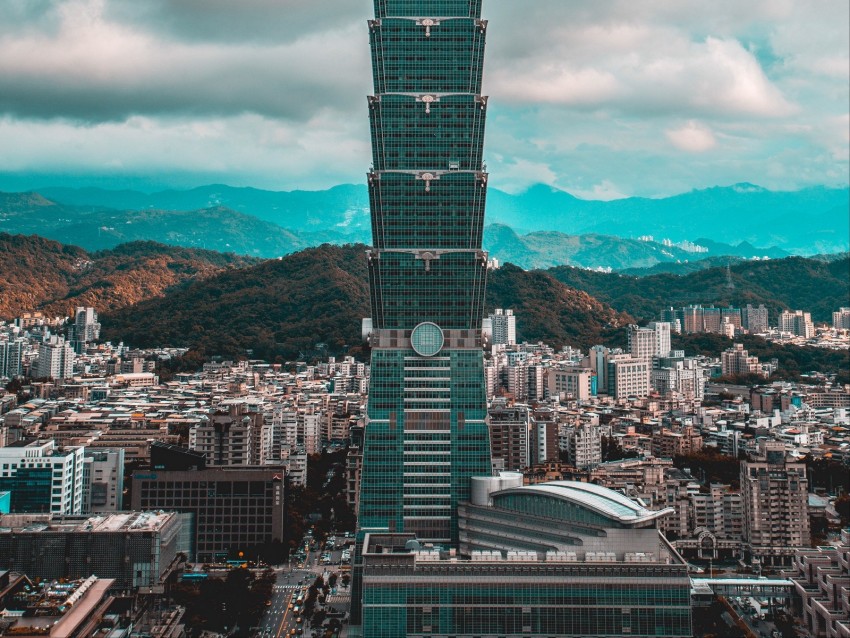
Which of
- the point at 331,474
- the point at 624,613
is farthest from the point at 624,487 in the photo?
the point at 624,613

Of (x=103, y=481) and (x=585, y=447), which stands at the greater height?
(x=585, y=447)

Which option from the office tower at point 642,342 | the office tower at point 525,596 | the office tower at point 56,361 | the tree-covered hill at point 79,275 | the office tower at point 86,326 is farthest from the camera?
the tree-covered hill at point 79,275

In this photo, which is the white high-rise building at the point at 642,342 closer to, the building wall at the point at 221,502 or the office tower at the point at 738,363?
the office tower at the point at 738,363

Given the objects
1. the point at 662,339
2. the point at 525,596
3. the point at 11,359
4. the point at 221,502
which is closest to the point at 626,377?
the point at 662,339

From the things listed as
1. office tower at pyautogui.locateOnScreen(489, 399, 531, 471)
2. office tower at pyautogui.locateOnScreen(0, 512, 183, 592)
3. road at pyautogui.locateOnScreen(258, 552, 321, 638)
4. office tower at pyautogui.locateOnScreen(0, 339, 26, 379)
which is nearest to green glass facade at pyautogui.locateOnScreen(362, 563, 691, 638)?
road at pyautogui.locateOnScreen(258, 552, 321, 638)

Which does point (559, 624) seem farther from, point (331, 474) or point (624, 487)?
point (331, 474)

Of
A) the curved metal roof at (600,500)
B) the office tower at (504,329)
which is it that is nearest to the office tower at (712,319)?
the office tower at (504,329)

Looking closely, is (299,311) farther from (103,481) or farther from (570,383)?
(103,481)
